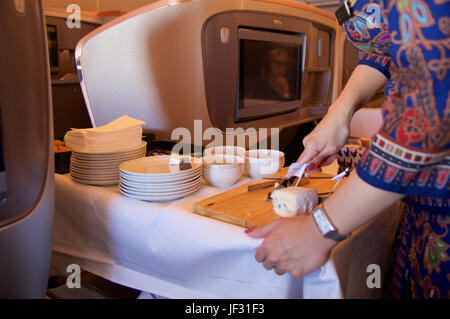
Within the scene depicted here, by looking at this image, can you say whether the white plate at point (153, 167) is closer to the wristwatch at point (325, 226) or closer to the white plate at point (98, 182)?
the white plate at point (98, 182)

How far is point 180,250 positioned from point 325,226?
0.95ft

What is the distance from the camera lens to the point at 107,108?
128 cm

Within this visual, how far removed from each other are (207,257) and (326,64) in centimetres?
155

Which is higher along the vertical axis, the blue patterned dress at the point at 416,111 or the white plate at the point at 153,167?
the blue patterned dress at the point at 416,111

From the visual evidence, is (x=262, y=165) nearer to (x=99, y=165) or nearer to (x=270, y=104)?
(x=99, y=165)

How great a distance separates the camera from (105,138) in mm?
895

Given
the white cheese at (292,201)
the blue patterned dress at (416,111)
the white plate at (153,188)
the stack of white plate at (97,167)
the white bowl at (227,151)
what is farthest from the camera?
the white bowl at (227,151)

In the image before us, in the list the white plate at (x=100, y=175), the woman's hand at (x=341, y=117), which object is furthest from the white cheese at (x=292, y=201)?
the white plate at (x=100, y=175)

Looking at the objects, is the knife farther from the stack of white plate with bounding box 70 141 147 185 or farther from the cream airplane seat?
the cream airplane seat

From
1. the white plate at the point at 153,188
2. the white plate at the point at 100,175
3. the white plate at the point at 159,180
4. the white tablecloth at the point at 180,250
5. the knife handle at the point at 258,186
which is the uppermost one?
the white plate at the point at 159,180

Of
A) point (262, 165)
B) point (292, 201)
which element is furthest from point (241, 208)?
point (262, 165)

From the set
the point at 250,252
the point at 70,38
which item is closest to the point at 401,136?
the point at 250,252

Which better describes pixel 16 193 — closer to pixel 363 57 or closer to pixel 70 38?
pixel 363 57

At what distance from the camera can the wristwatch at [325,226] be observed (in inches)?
21.3
